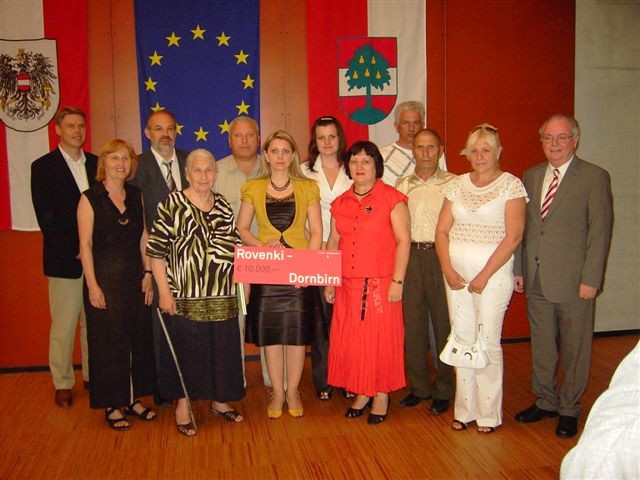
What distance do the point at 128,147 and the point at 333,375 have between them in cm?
196

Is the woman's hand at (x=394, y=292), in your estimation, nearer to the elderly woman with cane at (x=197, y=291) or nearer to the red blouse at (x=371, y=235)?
the red blouse at (x=371, y=235)

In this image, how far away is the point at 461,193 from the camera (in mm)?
3725

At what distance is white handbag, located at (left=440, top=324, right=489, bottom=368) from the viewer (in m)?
3.65

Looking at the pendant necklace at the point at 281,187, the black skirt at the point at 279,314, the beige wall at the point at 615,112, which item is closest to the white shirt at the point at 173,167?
the pendant necklace at the point at 281,187

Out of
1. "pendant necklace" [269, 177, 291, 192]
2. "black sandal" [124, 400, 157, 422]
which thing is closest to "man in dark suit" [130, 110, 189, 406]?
"black sandal" [124, 400, 157, 422]

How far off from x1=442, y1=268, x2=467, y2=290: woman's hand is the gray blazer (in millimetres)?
497

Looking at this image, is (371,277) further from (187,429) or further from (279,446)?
(187,429)

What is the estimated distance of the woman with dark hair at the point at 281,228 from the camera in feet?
13.0

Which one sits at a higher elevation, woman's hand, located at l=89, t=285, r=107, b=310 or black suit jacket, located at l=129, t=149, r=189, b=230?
black suit jacket, located at l=129, t=149, r=189, b=230

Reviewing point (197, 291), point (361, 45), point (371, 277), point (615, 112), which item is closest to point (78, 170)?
point (197, 291)

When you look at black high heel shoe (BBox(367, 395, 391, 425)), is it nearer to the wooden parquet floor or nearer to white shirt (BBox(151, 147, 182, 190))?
the wooden parquet floor

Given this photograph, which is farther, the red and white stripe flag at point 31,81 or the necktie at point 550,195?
the red and white stripe flag at point 31,81

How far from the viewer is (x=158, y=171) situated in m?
4.34

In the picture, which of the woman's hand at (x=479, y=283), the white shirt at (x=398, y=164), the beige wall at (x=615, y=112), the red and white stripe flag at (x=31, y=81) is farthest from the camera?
the beige wall at (x=615, y=112)
